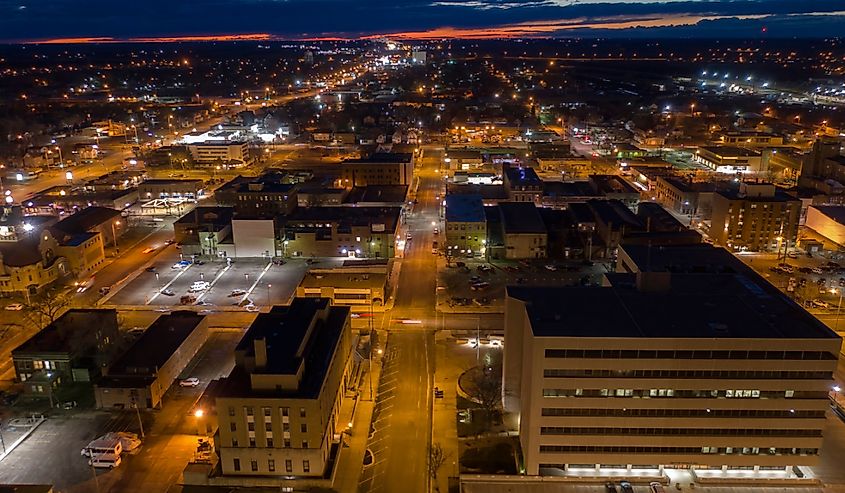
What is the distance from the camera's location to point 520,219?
61875 mm

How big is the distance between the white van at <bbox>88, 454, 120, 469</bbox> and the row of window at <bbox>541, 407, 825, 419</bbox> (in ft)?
66.3

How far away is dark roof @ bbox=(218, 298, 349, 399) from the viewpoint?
29431 millimetres

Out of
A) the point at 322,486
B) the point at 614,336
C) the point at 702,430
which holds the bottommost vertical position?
the point at 322,486

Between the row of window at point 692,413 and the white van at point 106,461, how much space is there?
2021 cm

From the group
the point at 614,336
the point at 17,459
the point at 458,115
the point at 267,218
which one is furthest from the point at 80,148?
the point at 614,336

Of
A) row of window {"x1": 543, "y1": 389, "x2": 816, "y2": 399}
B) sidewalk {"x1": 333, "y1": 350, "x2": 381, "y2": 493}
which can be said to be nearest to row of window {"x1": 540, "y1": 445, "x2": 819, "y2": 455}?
row of window {"x1": 543, "y1": 389, "x2": 816, "y2": 399}

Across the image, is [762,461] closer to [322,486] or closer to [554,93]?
[322,486]

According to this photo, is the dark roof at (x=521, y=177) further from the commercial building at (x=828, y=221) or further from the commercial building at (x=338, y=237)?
the commercial building at (x=828, y=221)

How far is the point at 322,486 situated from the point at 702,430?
17436 millimetres

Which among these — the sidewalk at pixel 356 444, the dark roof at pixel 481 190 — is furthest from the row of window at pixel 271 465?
the dark roof at pixel 481 190

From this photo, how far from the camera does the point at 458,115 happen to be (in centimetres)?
14900

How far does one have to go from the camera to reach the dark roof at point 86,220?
5912 centimetres

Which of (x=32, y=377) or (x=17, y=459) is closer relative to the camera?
(x=17, y=459)

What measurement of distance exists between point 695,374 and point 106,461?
2752 centimetres
